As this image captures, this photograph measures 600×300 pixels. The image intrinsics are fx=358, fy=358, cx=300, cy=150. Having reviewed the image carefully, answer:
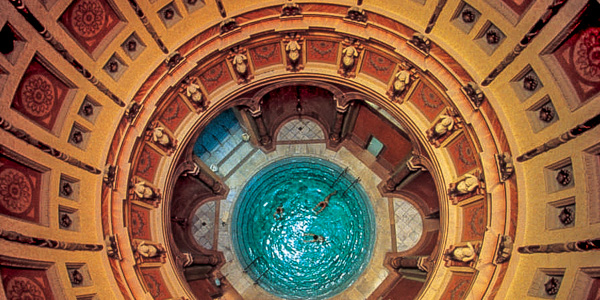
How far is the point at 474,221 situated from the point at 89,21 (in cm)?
1745

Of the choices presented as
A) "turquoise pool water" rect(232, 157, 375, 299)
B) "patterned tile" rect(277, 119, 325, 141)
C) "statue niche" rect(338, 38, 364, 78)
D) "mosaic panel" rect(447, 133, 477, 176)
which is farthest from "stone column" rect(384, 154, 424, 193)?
"patterned tile" rect(277, 119, 325, 141)

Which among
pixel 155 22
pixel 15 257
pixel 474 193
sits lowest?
pixel 474 193

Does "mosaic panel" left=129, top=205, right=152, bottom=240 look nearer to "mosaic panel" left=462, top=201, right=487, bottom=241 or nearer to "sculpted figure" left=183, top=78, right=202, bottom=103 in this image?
"sculpted figure" left=183, top=78, right=202, bottom=103

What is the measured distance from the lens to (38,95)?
1311 cm

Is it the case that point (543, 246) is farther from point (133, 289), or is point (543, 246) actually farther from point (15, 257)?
point (15, 257)

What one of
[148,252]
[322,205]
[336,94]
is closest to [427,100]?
[336,94]

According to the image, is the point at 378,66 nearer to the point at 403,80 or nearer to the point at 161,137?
the point at 403,80

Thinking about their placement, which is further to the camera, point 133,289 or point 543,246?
point 133,289

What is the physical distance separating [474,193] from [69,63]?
1674 cm

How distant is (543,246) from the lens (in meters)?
12.3

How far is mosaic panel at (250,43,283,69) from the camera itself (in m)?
16.8

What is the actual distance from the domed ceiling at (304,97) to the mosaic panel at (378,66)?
0.05 m

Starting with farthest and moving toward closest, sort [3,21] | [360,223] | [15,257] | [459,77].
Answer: [360,223] < [459,77] < [15,257] < [3,21]

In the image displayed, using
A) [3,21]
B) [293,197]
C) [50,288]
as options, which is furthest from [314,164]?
[3,21]
